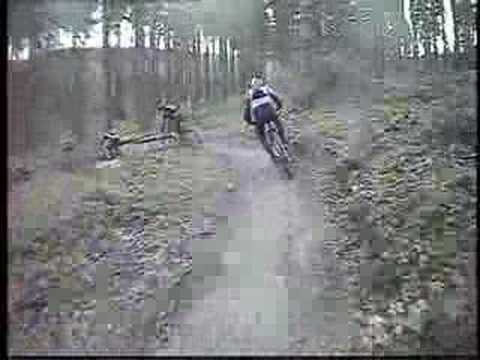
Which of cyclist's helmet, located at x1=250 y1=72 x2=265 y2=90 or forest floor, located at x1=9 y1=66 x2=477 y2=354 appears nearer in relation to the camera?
forest floor, located at x1=9 y1=66 x2=477 y2=354

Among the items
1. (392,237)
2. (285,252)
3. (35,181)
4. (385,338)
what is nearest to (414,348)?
(385,338)

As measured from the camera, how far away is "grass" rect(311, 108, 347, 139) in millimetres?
2900

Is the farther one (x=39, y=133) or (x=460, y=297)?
(x=39, y=133)

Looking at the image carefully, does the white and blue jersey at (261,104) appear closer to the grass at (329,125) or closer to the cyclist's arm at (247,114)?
the cyclist's arm at (247,114)

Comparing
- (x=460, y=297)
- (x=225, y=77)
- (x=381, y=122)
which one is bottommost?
(x=460, y=297)

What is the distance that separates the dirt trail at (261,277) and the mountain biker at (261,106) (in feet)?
0.27

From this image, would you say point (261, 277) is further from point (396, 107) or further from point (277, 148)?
point (396, 107)

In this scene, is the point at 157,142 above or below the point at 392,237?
above

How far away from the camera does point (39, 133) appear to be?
9.71 feet

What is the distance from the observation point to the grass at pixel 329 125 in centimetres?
290

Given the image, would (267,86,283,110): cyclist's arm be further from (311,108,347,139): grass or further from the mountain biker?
(311,108,347,139): grass

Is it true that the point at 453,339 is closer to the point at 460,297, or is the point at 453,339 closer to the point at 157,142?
the point at 460,297

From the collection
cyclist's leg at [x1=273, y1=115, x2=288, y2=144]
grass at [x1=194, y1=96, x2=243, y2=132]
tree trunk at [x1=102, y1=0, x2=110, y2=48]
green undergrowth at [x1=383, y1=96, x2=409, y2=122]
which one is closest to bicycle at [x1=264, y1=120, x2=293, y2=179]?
cyclist's leg at [x1=273, y1=115, x2=288, y2=144]

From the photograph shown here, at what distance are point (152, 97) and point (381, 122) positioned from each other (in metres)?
0.95
